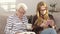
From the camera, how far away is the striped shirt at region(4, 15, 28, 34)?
257 cm

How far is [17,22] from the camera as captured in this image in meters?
2.64

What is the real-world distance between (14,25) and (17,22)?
70mm

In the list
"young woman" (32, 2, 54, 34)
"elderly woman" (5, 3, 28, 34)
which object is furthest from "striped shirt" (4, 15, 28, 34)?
"young woman" (32, 2, 54, 34)

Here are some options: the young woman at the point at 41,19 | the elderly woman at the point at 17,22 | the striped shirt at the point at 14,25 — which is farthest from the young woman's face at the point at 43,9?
the striped shirt at the point at 14,25

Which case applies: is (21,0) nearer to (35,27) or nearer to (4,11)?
(4,11)

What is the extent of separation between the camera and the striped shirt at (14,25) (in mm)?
2566

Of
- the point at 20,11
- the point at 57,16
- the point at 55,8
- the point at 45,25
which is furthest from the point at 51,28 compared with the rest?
the point at 55,8

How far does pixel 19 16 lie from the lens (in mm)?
2633

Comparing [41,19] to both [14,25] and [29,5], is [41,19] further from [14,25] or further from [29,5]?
[29,5]

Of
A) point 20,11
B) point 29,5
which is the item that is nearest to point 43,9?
point 20,11

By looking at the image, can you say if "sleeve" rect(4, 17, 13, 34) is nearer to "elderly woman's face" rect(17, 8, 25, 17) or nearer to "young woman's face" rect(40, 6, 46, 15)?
"elderly woman's face" rect(17, 8, 25, 17)

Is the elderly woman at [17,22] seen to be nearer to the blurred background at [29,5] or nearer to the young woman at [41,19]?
the young woman at [41,19]

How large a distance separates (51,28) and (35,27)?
11.7 inches

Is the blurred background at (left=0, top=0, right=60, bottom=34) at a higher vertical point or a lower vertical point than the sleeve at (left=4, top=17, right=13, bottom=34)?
higher
